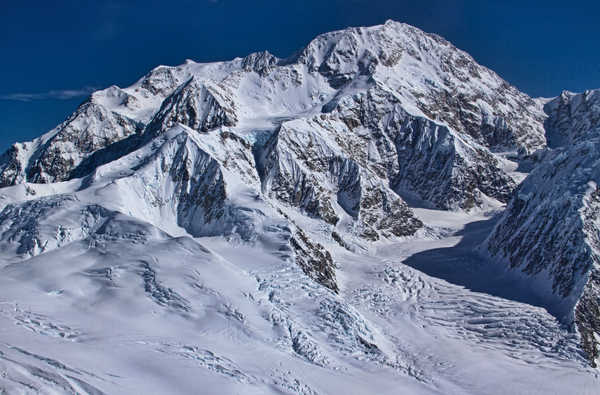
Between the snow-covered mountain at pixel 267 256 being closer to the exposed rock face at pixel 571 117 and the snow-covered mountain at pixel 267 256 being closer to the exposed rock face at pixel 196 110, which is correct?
the exposed rock face at pixel 196 110

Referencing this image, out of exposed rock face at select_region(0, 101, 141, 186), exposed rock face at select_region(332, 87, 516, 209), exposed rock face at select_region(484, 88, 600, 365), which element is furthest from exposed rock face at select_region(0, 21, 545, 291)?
exposed rock face at select_region(484, 88, 600, 365)

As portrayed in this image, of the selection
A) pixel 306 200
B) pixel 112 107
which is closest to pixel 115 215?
pixel 306 200

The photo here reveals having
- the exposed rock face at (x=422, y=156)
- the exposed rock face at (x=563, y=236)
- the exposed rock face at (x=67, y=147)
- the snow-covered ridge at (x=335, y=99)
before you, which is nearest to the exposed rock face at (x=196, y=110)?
the snow-covered ridge at (x=335, y=99)

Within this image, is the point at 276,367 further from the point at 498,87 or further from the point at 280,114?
the point at 498,87

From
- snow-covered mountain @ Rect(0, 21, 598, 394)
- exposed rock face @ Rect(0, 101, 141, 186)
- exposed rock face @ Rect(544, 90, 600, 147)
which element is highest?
exposed rock face @ Rect(544, 90, 600, 147)


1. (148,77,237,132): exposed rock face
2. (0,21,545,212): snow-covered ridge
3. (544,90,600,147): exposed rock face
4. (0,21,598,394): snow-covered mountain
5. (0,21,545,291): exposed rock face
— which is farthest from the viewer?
(544,90,600,147): exposed rock face

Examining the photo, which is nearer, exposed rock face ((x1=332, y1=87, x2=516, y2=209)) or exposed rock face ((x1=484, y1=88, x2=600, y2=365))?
exposed rock face ((x1=484, y1=88, x2=600, y2=365))

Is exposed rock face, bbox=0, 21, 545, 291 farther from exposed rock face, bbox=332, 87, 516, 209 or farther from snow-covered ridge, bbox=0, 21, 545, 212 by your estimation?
snow-covered ridge, bbox=0, 21, 545, 212
